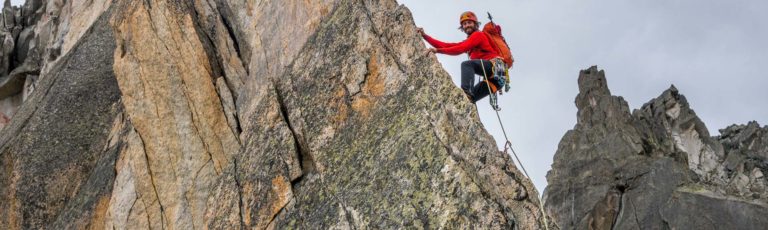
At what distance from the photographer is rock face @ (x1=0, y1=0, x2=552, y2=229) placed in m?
15.0

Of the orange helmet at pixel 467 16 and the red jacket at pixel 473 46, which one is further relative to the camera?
the orange helmet at pixel 467 16

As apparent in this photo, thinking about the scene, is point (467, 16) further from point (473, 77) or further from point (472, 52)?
point (473, 77)

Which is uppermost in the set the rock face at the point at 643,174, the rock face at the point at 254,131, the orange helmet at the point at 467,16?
the rock face at the point at 643,174

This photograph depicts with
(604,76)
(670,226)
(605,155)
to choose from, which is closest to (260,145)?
(670,226)

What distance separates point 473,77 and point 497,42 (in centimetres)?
132

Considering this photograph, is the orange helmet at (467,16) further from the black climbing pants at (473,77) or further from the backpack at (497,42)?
the black climbing pants at (473,77)

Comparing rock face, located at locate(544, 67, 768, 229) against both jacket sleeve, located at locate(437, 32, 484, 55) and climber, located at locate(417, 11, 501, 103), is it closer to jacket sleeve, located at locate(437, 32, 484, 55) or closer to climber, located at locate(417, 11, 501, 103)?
climber, located at locate(417, 11, 501, 103)

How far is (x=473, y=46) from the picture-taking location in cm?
1948

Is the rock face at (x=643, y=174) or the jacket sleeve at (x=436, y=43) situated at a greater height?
the rock face at (x=643, y=174)

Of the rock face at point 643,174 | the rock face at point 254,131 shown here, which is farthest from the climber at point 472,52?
the rock face at point 643,174

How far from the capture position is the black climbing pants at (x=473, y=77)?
1908 cm

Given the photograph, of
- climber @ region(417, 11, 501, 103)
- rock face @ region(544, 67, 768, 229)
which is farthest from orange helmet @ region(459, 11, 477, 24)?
→ rock face @ region(544, 67, 768, 229)

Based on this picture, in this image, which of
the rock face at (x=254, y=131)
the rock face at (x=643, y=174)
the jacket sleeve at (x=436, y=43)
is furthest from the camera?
the rock face at (x=643, y=174)

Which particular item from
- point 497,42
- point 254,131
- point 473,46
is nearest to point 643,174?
point 497,42
